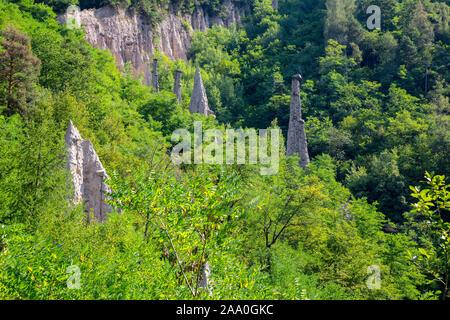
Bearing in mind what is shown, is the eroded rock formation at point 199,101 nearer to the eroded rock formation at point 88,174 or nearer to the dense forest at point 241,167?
the dense forest at point 241,167

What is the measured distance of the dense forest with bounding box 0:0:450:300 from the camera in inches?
243

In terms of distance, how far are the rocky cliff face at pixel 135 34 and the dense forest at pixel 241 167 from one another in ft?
4.31

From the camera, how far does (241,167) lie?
19.3 meters

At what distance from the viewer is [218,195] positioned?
604 cm

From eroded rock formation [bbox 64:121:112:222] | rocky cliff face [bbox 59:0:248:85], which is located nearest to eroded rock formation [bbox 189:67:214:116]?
rocky cliff face [bbox 59:0:248:85]

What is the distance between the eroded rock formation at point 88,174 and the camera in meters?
13.5

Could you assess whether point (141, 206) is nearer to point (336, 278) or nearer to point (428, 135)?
point (336, 278)

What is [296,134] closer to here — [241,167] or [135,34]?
[241,167]

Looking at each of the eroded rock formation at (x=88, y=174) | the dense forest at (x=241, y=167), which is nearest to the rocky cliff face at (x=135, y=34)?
the dense forest at (x=241, y=167)

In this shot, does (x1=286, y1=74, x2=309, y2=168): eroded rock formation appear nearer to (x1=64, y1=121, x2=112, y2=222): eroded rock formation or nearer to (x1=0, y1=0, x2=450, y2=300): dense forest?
(x1=0, y1=0, x2=450, y2=300): dense forest

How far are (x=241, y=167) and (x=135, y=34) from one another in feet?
96.3

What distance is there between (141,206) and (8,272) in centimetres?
220

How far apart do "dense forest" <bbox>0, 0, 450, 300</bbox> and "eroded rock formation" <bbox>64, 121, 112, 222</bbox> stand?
0.72m
